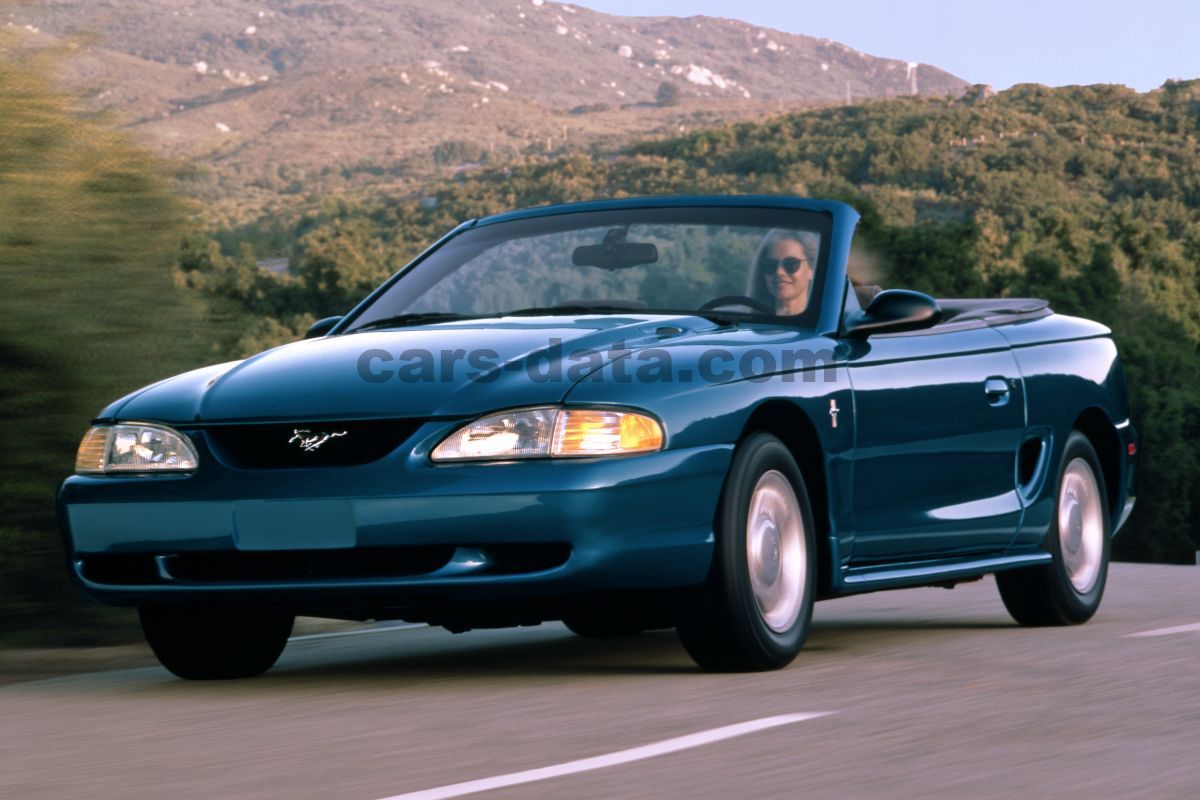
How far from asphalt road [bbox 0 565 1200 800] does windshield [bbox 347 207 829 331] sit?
1.24 m

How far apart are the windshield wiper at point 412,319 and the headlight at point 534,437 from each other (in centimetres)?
152

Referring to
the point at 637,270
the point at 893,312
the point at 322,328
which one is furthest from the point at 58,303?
the point at 893,312

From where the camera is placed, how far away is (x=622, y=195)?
53062mm

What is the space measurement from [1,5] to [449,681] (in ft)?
15.1

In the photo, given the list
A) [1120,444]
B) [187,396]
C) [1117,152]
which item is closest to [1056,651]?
[1120,444]

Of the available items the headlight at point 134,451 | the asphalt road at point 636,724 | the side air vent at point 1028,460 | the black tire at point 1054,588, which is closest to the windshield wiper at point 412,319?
the asphalt road at point 636,724

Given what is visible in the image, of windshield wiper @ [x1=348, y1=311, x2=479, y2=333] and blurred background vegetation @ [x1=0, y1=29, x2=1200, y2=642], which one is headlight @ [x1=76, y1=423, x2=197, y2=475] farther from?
blurred background vegetation @ [x1=0, y1=29, x2=1200, y2=642]

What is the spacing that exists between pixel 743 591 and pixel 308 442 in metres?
1.38

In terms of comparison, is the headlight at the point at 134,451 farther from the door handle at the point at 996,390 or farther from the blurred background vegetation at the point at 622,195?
the door handle at the point at 996,390

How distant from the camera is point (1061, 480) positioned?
29.5 feet

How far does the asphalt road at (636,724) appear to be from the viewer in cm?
493

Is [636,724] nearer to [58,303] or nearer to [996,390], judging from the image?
[996,390]

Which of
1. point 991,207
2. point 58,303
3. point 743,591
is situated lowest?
point 991,207

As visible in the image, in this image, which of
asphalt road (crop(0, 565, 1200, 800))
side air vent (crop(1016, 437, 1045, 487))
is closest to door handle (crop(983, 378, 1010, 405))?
side air vent (crop(1016, 437, 1045, 487))
